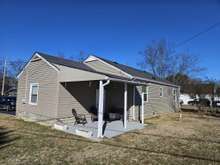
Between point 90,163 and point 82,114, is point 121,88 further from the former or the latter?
point 90,163

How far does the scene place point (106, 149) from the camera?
757 centimetres

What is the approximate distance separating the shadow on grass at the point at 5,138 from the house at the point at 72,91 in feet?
8.10

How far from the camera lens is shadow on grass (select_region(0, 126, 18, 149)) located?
7918 millimetres

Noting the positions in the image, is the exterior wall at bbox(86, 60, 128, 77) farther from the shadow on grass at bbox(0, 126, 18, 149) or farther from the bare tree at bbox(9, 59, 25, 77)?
the bare tree at bbox(9, 59, 25, 77)

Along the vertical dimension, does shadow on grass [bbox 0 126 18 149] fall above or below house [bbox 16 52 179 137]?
below

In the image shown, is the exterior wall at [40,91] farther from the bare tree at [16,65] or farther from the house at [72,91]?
the bare tree at [16,65]

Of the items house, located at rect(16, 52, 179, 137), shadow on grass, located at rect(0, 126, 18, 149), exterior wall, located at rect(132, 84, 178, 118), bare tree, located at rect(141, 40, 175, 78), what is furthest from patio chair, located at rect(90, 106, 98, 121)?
bare tree, located at rect(141, 40, 175, 78)

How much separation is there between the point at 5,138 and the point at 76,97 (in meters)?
4.99

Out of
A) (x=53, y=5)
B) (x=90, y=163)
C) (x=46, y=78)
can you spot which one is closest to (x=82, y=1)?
(x=53, y=5)

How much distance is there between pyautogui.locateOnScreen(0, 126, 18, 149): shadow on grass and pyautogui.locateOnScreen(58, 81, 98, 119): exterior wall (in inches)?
110

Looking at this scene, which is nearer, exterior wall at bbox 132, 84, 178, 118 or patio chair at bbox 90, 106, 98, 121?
patio chair at bbox 90, 106, 98, 121

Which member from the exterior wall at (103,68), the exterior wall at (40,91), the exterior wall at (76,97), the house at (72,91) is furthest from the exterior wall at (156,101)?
the exterior wall at (40,91)

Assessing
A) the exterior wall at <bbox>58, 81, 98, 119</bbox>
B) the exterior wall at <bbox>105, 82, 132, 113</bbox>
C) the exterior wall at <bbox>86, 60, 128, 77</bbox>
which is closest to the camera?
the exterior wall at <bbox>58, 81, 98, 119</bbox>

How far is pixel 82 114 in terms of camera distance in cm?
1350
